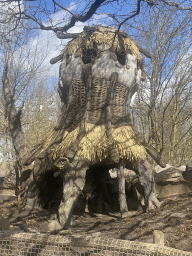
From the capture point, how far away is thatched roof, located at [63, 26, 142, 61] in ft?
22.6

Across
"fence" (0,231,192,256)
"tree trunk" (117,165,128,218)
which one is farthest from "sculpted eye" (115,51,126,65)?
"fence" (0,231,192,256)

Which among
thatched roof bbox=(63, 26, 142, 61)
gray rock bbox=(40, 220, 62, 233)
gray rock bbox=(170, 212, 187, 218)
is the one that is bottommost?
gray rock bbox=(40, 220, 62, 233)

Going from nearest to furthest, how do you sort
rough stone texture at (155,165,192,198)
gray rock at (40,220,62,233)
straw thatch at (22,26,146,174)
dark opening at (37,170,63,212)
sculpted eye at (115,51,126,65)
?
gray rock at (40,220,62,233) → straw thatch at (22,26,146,174) → rough stone texture at (155,165,192,198) → sculpted eye at (115,51,126,65) → dark opening at (37,170,63,212)

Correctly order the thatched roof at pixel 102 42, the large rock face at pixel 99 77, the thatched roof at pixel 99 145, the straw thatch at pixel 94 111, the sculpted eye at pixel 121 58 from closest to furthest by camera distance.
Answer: the thatched roof at pixel 99 145
the straw thatch at pixel 94 111
the large rock face at pixel 99 77
the thatched roof at pixel 102 42
the sculpted eye at pixel 121 58

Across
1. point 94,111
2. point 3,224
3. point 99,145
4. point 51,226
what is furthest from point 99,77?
point 3,224

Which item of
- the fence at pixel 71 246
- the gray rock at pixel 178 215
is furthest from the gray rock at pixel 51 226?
the gray rock at pixel 178 215

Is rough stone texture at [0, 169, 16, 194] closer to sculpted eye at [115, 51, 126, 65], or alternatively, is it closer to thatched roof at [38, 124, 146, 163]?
thatched roof at [38, 124, 146, 163]

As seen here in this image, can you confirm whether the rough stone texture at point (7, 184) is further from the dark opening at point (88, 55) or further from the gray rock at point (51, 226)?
the dark opening at point (88, 55)

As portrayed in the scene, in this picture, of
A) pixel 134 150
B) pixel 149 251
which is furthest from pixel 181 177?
pixel 149 251

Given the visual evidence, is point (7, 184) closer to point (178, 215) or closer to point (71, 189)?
point (71, 189)

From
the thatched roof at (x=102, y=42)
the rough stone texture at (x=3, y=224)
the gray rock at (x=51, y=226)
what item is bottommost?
the gray rock at (x=51, y=226)

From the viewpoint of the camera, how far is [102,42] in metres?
6.89

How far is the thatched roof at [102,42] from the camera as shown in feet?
22.6

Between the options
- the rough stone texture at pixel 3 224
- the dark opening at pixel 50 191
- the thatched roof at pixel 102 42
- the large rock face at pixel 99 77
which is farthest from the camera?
the dark opening at pixel 50 191
